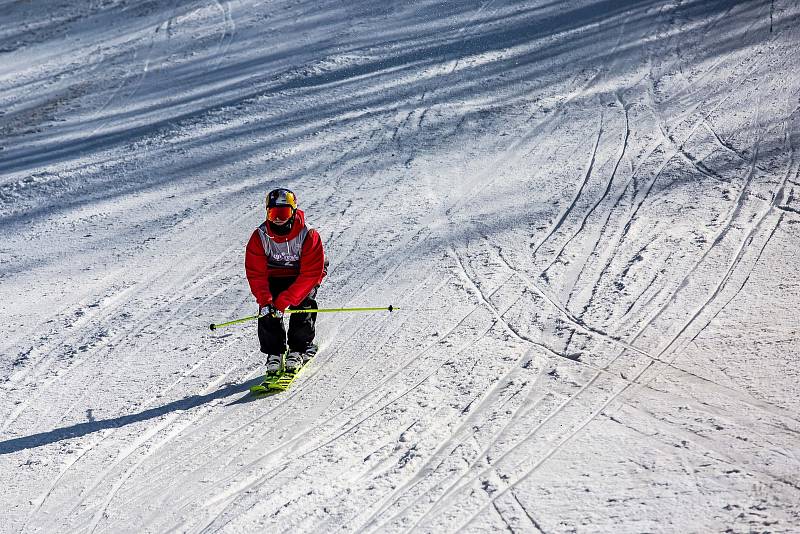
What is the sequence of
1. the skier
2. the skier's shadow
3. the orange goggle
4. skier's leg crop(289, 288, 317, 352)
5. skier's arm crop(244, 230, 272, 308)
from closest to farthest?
the skier's shadow → the orange goggle → the skier → skier's arm crop(244, 230, 272, 308) → skier's leg crop(289, 288, 317, 352)

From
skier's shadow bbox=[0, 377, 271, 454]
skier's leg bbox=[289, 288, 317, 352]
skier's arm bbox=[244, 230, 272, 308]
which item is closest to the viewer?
skier's shadow bbox=[0, 377, 271, 454]

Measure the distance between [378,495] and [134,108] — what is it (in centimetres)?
1186

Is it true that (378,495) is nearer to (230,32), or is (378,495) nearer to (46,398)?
(46,398)

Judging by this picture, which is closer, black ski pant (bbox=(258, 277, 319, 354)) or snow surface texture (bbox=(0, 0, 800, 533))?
snow surface texture (bbox=(0, 0, 800, 533))

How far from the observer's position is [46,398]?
745 cm

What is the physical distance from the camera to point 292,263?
289 inches

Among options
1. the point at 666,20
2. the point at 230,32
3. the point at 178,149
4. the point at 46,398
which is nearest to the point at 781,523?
the point at 46,398

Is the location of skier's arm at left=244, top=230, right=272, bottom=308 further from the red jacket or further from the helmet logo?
the helmet logo

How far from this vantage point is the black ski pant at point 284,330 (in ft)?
23.6

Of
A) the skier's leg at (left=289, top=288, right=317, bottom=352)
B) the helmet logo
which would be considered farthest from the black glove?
the helmet logo

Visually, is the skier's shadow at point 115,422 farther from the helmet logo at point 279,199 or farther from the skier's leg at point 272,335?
the helmet logo at point 279,199

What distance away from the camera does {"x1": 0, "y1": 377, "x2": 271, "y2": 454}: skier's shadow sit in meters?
6.69

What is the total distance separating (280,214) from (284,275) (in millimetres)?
616

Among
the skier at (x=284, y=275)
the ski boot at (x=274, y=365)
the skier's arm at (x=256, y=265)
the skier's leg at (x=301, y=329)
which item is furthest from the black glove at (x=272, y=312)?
the ski boot at (x=274, y=365)
